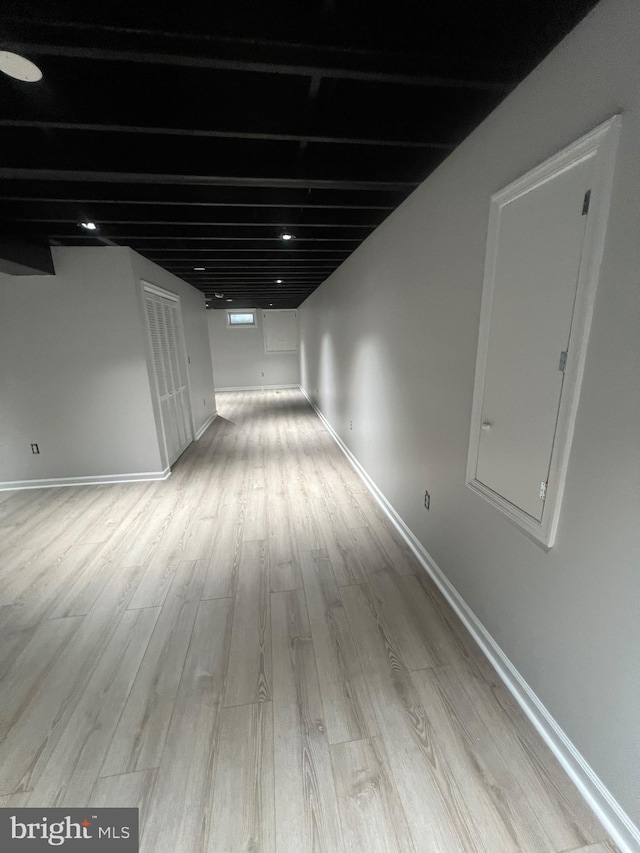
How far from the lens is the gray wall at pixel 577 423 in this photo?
895 mm

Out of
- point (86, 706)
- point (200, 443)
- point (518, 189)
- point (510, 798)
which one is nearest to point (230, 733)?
Answer: point (86, 706)

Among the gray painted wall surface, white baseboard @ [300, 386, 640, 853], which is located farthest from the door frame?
white baseboard @ [300, 386, 640, 853]

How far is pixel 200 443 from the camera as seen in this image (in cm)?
520

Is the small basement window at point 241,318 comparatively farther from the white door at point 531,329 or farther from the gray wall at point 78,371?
the white door at point 531,329

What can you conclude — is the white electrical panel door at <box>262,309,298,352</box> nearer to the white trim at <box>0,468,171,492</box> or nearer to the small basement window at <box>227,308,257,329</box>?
the small basement window at <box>227,308,257,329</box>

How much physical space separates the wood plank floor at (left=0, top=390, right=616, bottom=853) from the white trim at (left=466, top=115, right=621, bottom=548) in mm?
831

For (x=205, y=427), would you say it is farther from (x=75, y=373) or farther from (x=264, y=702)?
(x=264, y=702)

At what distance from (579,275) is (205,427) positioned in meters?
5.75

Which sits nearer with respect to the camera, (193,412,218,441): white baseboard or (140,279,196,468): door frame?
A: (140,279,196,468): door frame

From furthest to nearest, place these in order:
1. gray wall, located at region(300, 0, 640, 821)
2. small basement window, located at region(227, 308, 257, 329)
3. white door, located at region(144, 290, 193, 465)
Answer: small basement window, located at region(227, 308, 257, 329) < white door, located at region(144, 290, 193, 465) < gray wall, located at region(300, 0, 640, 821)

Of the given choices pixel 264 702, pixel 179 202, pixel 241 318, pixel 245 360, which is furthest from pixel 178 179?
pixel 245 360

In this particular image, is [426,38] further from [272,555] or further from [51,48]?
[272,555]

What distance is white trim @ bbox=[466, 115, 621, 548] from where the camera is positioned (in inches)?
36.3

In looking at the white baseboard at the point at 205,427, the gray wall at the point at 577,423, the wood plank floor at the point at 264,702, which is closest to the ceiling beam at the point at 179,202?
the gray wall at the point at 577,423
